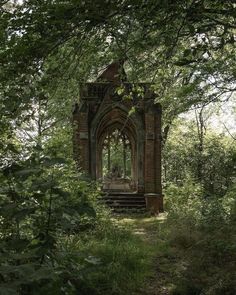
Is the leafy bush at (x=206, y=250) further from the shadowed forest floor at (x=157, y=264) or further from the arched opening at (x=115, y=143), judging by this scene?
the arched opening at (x=115, y=143)

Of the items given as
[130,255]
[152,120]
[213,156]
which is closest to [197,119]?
[213,156]

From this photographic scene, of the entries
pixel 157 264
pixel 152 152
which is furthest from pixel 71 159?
pixel 152 152

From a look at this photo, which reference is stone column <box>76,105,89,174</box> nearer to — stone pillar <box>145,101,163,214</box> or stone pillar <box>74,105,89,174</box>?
stone pillar <box>74,105,89,174</box>

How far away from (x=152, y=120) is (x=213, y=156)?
6.38 m

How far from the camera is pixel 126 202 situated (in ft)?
56.7

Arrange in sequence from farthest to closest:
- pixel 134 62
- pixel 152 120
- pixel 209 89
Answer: pixel 152 120
pixel 209 89
pixel 134 62

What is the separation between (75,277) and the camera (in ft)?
9.56

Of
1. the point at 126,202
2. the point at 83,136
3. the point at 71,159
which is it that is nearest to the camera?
the point at 71,159

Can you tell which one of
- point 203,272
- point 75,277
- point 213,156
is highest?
point 213,156

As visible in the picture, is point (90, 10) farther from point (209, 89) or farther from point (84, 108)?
point (84, 108)

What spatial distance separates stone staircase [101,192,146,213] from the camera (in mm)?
16277

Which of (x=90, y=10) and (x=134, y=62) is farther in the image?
(x=134, y=62)

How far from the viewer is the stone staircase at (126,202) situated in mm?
16277

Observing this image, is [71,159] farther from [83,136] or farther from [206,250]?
[83,136]
